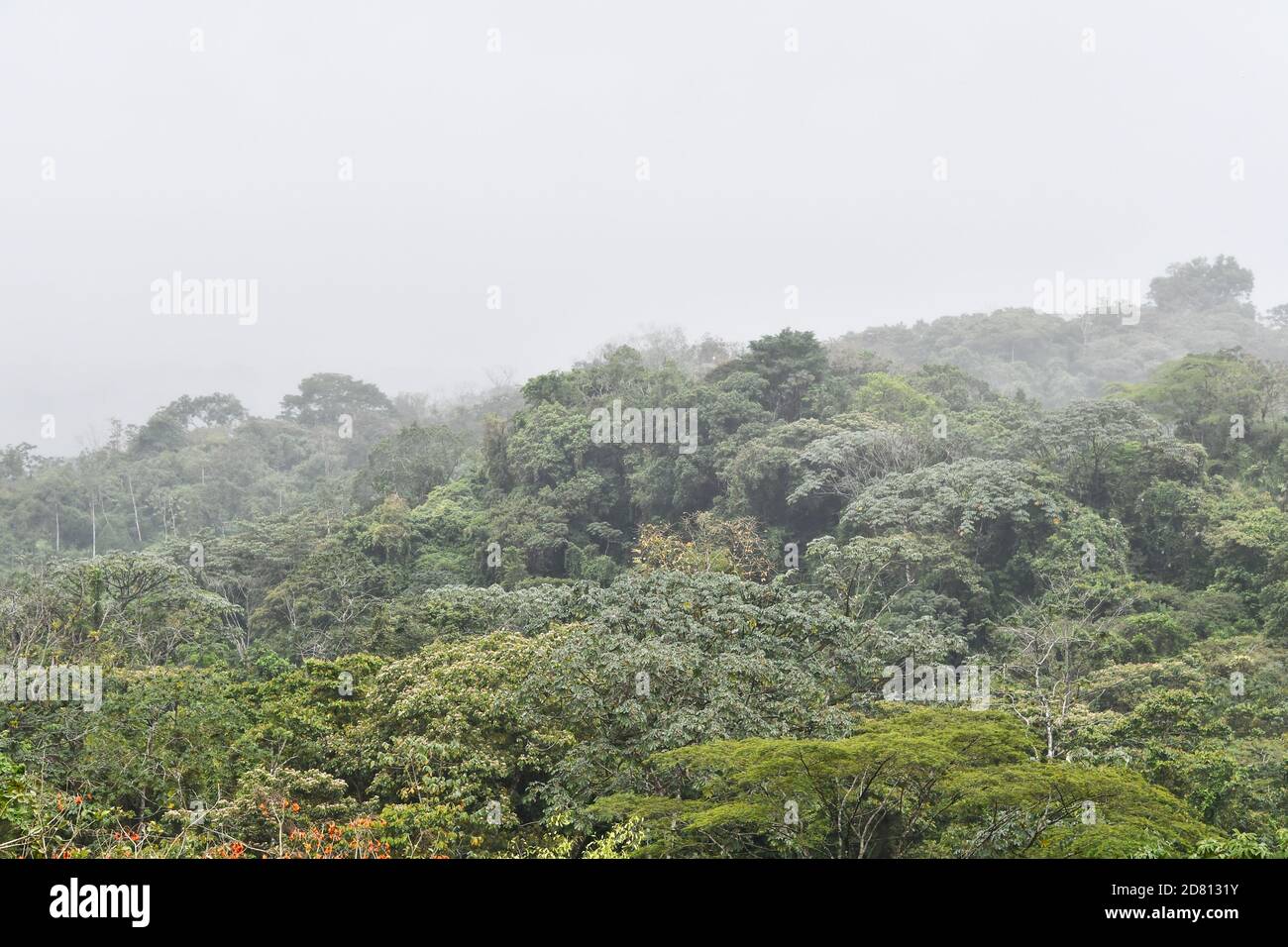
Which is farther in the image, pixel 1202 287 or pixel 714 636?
pixel 1202 287

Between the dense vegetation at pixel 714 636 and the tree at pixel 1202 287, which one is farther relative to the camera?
the tree at pixel 1202 287

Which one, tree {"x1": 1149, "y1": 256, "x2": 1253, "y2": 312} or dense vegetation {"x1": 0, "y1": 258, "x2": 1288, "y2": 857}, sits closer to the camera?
dense vegetation {"x1": 0, "y1": 258, "x2": 1288, "y2": 857}

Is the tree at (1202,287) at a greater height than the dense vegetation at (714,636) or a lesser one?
greater

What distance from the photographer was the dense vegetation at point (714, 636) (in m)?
9.37

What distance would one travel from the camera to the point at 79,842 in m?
9.82

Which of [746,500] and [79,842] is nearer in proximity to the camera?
[79,842]

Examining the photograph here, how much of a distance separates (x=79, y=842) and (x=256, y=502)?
3132 centimetres

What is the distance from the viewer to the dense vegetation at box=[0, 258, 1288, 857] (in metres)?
9.37

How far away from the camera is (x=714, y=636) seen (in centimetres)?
1250

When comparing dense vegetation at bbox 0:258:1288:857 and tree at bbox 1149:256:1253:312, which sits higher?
tree at bbox 1149:256:1253:312

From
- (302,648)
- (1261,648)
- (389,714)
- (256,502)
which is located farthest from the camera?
(256,502)

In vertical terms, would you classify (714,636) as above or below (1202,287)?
below
